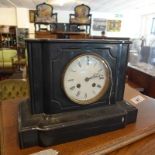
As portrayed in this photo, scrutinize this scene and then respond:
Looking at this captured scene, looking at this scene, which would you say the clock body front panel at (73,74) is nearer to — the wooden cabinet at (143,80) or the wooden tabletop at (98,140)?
Answer: the wooden tabletop at (98,140)

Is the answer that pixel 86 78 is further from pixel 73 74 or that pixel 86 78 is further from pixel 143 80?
pixel 143 80

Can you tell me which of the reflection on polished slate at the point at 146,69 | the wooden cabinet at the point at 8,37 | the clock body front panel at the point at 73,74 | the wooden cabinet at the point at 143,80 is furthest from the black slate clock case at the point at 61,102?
the wooden cabinet at the point at 8,37

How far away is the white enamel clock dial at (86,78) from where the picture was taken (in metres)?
0.50

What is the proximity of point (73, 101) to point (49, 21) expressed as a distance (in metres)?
2.41

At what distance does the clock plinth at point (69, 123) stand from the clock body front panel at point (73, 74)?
0.9 inches

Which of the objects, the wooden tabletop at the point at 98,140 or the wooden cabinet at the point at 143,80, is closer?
the wooden tabletop at the point at 98,140

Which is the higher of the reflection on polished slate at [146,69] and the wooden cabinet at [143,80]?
the reflection on polished slate at [146,69]

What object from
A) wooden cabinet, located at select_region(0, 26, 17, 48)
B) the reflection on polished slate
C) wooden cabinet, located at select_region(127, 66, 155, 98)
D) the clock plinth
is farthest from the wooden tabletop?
wooden cabinet, located at select_region(0, 26, 17, 48)

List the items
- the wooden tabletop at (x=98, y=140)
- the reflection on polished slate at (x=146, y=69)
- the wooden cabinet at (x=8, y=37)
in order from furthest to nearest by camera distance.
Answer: the wooden cabinet at (x=8, y=37) < the reflection on polished slate at (x=146, y=69) < the wooden tabletop at (x=98, y=140)

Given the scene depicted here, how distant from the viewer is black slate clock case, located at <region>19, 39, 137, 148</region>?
46cm

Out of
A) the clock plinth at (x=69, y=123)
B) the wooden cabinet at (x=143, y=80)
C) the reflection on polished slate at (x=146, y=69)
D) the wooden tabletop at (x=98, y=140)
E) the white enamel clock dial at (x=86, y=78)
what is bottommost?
the wooden cabinet at (x=143, y=80)

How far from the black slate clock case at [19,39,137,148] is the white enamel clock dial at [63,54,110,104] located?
15 millimetres

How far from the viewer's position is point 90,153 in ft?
1.50

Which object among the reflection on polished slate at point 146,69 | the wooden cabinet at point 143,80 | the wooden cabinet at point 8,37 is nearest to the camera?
the wooden cabinet at point 143,80
